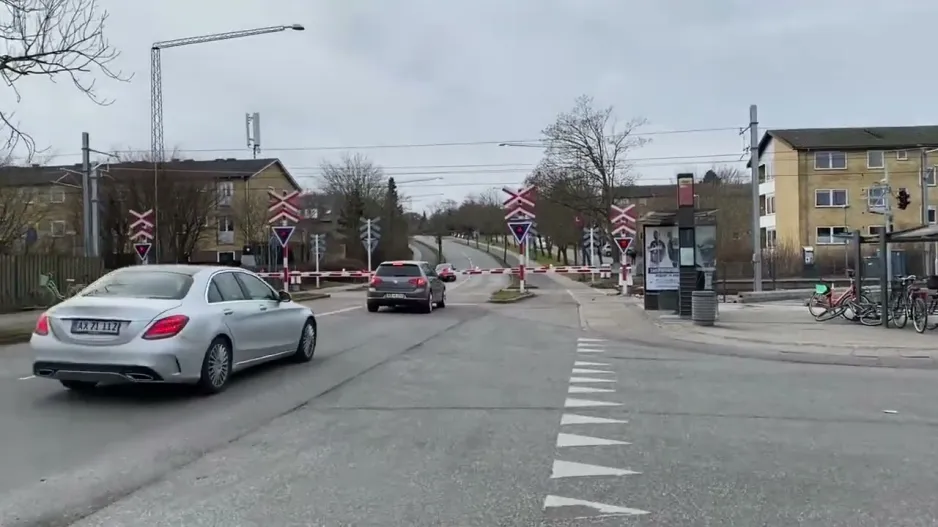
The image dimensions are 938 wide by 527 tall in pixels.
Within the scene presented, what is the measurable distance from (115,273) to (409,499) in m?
6.03

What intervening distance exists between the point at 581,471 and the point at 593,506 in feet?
2.76

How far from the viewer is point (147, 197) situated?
51.3 m

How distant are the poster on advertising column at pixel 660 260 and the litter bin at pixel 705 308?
5.14 metres

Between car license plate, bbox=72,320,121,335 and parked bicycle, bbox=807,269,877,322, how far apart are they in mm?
16271

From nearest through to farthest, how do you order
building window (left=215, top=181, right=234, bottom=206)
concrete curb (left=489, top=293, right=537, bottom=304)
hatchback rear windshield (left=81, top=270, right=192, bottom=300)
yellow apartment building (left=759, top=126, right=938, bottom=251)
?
1. hatchback rear windshield (left=81, top=270, right=192, bottom=300)
2. concrete curb (left=489, top=293, right=537, bottom=304)
3. yellow apartment building (left=759, top=126, right=938, bottom=251)
4. building window (left=215, top=181, right=234, bottom=206)

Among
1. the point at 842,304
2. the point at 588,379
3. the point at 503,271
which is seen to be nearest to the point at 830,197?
the point at 503,271

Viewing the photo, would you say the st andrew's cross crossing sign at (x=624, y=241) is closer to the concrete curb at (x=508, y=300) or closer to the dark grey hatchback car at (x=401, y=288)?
the concrete curb at (x=508, y=300)

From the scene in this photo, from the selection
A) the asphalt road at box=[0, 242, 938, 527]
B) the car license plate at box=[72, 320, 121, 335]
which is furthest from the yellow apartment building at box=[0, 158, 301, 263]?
the asphalt road at box=[0, 242, 938, 527]

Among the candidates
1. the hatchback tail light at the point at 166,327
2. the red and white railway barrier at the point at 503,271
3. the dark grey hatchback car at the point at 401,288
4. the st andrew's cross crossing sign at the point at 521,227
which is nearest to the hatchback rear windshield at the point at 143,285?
the hatchback tail light at the point at 166,327

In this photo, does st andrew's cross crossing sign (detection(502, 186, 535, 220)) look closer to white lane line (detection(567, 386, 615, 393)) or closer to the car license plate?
white lane line (detection(567, 386, 615, 393))

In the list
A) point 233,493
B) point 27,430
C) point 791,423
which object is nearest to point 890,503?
point 791,423

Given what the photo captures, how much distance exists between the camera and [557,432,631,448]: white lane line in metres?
7.05

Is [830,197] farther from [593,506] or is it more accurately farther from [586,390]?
[593,506]

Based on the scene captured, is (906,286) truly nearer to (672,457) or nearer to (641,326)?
(641,326)
